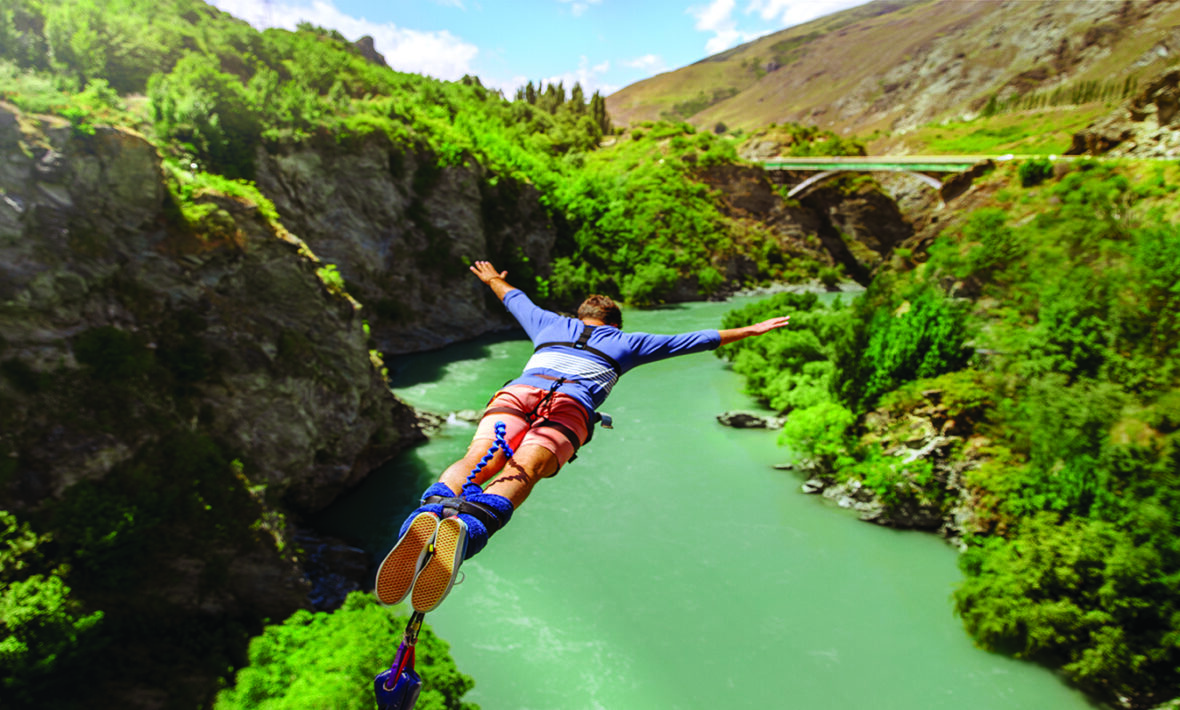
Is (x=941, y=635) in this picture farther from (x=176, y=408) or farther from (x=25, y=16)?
(x=25, y=16)

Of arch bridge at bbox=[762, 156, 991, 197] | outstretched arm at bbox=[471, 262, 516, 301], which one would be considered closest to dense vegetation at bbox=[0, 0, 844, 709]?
outstretched arm at bbox=[471, 262, 516, 301]

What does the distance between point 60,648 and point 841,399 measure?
64.1ft

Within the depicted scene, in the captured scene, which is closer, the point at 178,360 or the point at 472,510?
the point at 472,510

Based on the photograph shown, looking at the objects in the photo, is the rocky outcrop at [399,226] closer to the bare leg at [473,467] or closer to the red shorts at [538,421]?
the red shorts at [538,421]

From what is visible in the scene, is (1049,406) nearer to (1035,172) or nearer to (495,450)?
(1035,172)

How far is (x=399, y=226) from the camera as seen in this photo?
3288 cm

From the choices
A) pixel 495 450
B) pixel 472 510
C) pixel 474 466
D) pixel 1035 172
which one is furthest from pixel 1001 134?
pixel 472 510

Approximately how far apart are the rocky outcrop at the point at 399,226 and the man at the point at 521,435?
26.6m

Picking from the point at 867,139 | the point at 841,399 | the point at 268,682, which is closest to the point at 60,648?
the point at 268,682

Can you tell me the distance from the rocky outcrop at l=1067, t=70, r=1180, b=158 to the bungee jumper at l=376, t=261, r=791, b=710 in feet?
77.4

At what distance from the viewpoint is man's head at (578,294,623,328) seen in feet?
15.0

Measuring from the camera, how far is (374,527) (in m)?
16.0

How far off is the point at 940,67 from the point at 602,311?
150425 millimetres

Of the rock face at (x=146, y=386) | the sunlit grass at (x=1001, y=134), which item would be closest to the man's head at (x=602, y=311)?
the rock face at (x=146, y=386)
